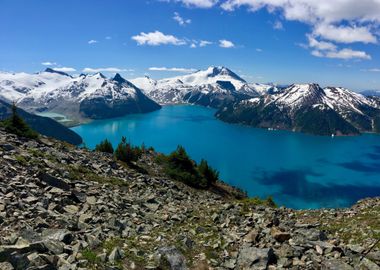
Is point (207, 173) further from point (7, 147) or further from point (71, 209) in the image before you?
point (71, 209)

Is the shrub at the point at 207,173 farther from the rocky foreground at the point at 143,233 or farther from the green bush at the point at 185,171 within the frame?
the rocky foreground at the point at 143,233

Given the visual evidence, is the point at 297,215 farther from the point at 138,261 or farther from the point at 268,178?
the point at 268,178

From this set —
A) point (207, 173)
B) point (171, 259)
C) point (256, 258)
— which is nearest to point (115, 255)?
point (171, 259)

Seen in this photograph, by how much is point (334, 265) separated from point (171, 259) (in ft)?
26.6

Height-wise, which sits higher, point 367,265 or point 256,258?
point 367,265

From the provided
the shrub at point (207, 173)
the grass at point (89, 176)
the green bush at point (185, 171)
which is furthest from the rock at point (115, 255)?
the shrub at point (207, 173)

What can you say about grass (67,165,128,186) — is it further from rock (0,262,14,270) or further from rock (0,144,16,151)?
rock (0,262,14,270)

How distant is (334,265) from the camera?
17.9m

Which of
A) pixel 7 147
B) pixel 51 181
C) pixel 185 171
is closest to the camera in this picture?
pixel 51 181

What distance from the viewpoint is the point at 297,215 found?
35844 millimetres

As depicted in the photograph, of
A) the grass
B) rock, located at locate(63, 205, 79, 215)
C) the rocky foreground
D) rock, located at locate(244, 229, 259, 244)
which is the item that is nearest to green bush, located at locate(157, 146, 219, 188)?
the grass

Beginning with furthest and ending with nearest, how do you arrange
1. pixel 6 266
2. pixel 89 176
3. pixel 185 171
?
pixel 185 171 → pixel 89 176 → pixel 6 266

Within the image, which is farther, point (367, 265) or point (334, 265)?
point (334, 265)

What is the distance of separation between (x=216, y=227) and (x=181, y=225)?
277 cm
